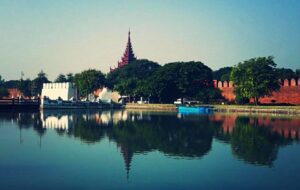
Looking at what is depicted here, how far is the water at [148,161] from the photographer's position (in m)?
15.0

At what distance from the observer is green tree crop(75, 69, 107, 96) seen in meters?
98.5

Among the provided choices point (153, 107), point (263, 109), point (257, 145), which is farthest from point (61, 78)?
point (257, 145)

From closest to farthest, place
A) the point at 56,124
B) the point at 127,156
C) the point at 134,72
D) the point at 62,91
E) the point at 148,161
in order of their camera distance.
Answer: the point at 148,161
the point at 127,156
the point at 56,124
the point at 62,91
the point at 134,72

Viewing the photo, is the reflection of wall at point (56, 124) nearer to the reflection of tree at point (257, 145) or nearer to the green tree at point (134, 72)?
the reflection of tree at point (257, 145)

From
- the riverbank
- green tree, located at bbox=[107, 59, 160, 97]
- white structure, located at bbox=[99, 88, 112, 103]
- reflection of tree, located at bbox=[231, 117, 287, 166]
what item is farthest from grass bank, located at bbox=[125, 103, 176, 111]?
reflection of tree, located at bbox=[231, 117, 287, 166]

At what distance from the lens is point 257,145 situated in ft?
83.4

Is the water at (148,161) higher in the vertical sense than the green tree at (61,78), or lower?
lower

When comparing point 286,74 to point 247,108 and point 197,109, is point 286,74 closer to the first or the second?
point 247,108

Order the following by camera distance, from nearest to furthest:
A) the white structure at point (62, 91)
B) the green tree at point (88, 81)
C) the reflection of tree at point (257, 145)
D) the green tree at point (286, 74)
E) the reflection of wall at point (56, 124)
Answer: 1. the reflection of tree at point (257, 145)
2. the reflection of wall at point (56, 124)
3. the green tree at point (286, 74)
4. the green tree at point (88, 81)
5. the white structure at point (62, 91)

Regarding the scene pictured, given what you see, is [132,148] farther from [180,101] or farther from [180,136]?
[180,101]

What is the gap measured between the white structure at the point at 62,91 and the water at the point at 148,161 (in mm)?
70434

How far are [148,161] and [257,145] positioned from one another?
9304mm

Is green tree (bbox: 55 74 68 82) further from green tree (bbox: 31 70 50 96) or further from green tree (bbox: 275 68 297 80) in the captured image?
green tree (bbox: 275 68 297 80)

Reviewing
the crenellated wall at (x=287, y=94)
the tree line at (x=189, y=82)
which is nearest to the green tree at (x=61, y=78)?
the tree line at (x=189, y=82)
